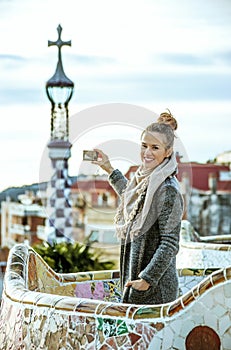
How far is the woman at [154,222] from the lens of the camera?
2330 mm

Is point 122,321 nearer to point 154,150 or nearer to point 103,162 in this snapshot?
point 154,150

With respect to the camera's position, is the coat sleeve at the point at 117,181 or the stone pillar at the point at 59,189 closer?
the coat sleeve at the point at 117,181

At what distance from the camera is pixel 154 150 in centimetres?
241

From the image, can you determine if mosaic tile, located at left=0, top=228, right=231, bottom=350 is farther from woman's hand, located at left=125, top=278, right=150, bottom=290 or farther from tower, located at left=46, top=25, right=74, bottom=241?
tower, located at left=46, top=25, right=74, bottom=241

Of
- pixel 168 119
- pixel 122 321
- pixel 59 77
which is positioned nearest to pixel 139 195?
pixel 168 119

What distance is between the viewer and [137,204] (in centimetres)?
A: 244

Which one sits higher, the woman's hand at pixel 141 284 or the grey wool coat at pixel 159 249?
the grey wool coat at pixel 159 249

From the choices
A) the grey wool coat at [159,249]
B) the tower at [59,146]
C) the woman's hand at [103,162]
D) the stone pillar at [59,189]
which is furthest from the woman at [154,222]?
the stone pillar at [59,189]

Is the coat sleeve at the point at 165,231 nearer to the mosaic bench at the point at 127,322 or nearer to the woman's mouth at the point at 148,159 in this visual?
the woman's mouth at the point at 148,159

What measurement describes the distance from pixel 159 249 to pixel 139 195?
182 millimetres

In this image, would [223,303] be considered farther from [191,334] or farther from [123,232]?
[123,232]

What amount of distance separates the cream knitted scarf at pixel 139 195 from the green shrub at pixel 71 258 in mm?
2781

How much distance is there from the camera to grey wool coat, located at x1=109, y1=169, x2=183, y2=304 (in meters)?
2.32

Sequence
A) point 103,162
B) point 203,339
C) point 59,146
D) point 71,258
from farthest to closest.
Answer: point 59,146
point 71,258
point 103,162
point 203,339
